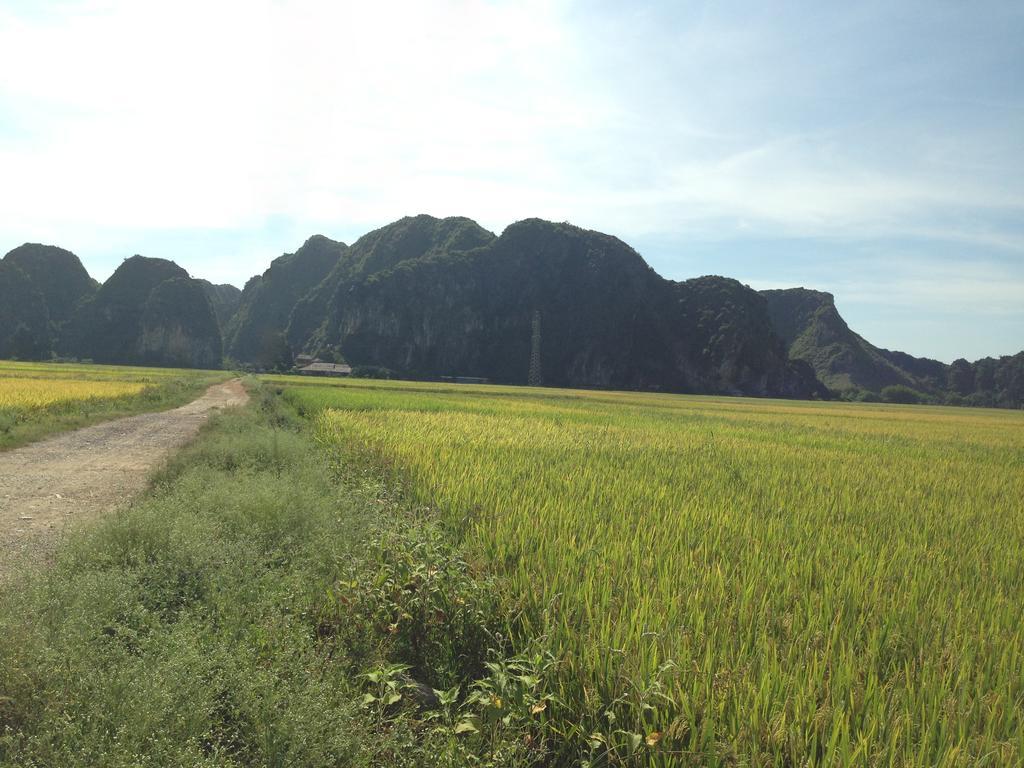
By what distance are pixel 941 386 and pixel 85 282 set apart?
221m

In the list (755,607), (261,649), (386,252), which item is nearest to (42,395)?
(261,649)

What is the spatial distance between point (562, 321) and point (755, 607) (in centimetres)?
13620

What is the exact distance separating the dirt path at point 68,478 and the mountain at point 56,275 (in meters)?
138

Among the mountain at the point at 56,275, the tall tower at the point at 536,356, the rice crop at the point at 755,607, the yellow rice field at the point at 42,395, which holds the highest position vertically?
the mountain at the point at 56,275

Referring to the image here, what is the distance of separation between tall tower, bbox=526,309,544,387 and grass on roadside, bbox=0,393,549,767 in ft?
372

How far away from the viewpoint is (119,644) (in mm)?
2727

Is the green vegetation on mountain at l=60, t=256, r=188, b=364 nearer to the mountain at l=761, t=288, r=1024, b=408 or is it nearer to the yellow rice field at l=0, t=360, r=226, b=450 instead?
the yellow rice field at l=0, t=360, r=226, b=450

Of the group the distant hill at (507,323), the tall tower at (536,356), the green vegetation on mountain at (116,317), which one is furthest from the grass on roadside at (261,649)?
the green vegetation on mountain at (116,317)

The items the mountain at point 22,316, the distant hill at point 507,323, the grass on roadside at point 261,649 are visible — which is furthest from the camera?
the distant hill at point 507,323

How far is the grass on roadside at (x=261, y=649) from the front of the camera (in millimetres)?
2215

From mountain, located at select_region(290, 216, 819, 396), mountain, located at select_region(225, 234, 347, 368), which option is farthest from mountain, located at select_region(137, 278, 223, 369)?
mountain, located at select_region(225, 234, 347, 368)

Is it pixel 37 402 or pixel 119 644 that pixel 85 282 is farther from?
pixel 119 644

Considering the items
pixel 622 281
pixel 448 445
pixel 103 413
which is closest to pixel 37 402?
pixel 103 413

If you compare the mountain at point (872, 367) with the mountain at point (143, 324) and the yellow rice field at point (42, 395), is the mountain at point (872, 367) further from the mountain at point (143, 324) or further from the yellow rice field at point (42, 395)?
the mountain at point (143, 324)
